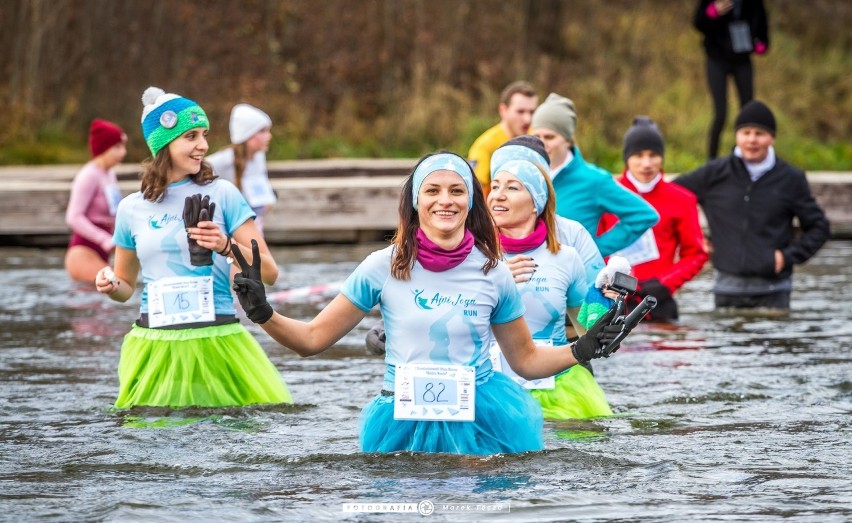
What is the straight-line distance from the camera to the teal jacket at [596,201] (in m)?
9.70

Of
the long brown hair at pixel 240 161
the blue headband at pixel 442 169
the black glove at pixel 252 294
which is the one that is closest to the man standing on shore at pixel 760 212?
the long brown hair at pixel 240 161

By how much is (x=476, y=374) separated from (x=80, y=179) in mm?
8128

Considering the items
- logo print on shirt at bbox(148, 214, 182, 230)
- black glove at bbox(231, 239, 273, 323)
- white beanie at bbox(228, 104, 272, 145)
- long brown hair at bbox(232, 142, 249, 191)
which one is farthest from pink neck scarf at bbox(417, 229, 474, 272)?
long brown hair at bbox(232, 142, 249, 191)

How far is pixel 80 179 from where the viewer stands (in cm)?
1384

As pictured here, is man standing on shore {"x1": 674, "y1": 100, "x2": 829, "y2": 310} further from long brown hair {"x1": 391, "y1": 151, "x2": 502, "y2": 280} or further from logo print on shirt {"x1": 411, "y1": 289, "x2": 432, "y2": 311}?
logo print on shirt {"x1": 411, "y1": 289, "x2": 432, "y2": 311}

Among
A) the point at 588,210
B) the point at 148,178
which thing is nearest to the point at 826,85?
the point at 588,210

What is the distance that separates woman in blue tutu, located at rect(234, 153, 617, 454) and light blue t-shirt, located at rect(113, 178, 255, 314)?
1879 millimetres

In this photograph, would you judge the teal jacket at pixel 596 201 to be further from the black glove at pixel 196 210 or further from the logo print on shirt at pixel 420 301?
the logo print on shirt at pixel 420 301

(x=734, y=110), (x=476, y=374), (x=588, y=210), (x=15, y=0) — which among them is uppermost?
(x=15, y=0)

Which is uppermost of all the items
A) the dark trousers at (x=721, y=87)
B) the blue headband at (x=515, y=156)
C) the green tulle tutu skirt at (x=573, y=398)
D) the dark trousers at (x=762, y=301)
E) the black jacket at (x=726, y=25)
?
the black jacket at (x=726, y=25)

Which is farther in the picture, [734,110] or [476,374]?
[734,110]

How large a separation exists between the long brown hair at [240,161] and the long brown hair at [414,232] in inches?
257

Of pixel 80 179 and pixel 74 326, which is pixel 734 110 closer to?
pixel 80 179

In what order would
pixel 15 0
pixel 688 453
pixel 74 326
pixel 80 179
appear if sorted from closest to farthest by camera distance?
1. pixel 688 453
2. pixel 74 326
3. pixel 80 179
4. pixel 15 0
